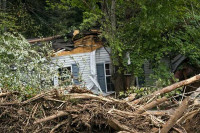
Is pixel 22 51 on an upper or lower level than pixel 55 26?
lower

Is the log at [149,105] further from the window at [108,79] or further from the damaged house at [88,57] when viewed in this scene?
the window at [108,79]

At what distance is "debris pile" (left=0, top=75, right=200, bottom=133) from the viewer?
488cm

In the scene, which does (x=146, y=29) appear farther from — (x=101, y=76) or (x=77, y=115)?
(x=77, y=115)

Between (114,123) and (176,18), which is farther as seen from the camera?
(176,18)

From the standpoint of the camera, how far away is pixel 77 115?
16.0 feet

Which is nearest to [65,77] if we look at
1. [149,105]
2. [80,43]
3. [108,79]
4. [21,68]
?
[21,68]

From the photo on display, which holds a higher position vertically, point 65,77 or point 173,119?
point 65,77

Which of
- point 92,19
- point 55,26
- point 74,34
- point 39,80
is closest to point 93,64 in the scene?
point 74,34

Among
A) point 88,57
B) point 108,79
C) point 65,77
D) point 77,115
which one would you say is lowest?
point 77,115

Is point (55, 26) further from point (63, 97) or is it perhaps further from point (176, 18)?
point (63, 97)

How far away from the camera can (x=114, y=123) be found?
4.86 meters

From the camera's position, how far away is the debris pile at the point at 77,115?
488 centimetres

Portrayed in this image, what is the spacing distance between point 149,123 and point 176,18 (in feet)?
32.6

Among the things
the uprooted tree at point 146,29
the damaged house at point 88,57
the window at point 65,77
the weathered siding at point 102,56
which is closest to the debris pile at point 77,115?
the window at point 65,77
